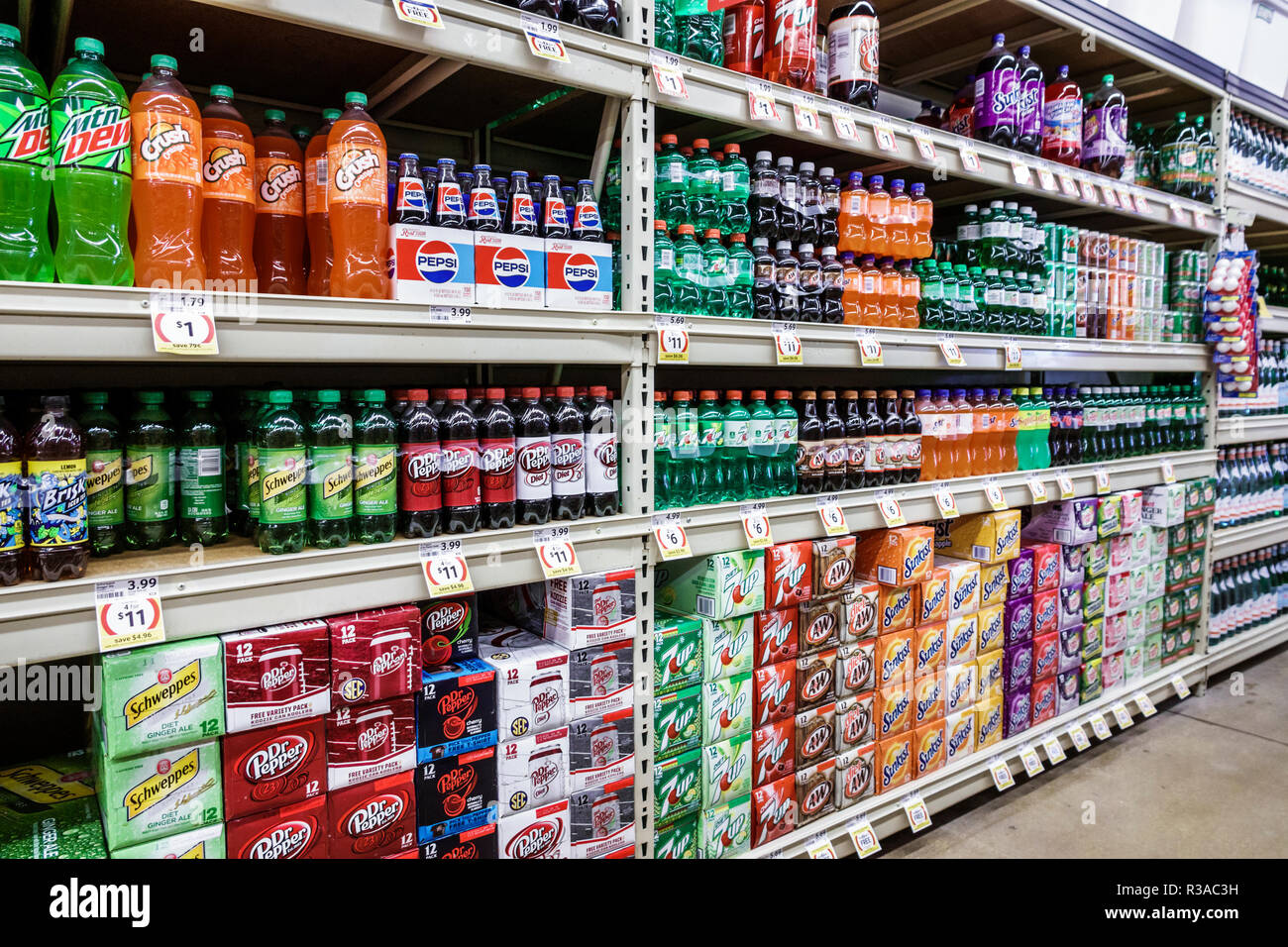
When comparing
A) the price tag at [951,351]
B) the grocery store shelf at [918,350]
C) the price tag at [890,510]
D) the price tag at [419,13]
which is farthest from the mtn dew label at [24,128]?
the price tag at [951,351]

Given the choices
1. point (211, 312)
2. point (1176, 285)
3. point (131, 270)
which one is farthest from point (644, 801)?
point (1176, 285)

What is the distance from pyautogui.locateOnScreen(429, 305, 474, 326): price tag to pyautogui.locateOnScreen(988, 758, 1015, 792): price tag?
94.5 inches

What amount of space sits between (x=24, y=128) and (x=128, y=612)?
2.68ft

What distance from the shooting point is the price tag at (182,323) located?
1402 mm

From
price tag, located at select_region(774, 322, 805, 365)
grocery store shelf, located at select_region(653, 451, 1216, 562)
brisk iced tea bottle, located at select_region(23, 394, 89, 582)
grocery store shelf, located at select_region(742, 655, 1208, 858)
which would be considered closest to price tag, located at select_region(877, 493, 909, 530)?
grocery store shelf, located at select_region(653, 451, 1216, 562)

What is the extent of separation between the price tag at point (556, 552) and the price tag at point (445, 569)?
0.18m

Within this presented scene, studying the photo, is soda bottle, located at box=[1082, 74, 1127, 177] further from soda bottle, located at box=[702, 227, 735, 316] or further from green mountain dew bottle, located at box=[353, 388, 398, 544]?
green mountain dew bottle, located at box=[353, 388, 398, 544]

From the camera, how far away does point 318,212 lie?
5.74 feet

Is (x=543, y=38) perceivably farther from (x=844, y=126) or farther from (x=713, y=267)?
(x=844, y=126)

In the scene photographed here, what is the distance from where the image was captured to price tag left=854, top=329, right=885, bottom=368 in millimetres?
2488

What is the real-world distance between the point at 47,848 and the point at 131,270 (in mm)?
1050

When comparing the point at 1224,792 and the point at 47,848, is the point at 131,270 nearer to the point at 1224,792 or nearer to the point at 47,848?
the point at 47,848

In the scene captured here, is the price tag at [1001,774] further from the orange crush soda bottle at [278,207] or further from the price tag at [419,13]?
the price tag at [419,13]

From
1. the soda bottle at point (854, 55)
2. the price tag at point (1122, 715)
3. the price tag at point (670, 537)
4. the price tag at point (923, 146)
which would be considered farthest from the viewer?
the price tag at point (1122, 715)
